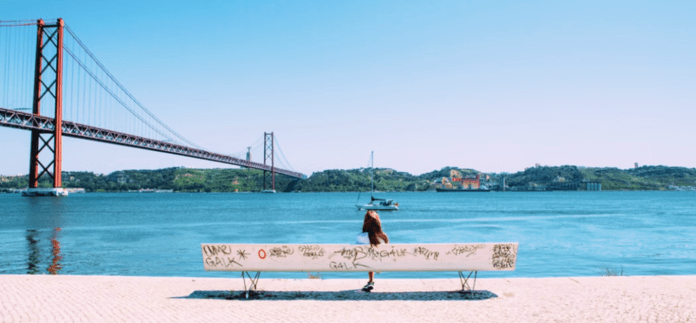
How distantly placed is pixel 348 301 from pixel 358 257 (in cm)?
55

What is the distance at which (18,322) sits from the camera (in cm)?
548

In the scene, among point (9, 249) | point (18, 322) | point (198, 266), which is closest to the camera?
point (18, 322)

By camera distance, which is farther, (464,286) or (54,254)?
(54,254)

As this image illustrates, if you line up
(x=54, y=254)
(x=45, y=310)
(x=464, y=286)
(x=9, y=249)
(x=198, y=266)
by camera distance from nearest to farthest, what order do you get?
(x=45, y=310) → (x=464, y=286) → (x=198, y=266) → (x=54, y=254) → (x=9, y=249)

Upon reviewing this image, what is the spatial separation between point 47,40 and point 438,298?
218 feet

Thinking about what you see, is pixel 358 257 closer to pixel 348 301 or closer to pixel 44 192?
pixel 348 301

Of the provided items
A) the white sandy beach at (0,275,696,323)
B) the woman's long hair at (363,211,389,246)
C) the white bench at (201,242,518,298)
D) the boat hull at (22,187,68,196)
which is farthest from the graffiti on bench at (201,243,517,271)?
the boat hull at (22,187,68,196)

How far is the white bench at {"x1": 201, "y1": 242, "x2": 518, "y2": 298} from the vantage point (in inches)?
265

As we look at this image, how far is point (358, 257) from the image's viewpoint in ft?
22.2

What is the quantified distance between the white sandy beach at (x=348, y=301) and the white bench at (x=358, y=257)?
38 cm

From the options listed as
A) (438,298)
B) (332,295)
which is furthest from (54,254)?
(438,298)

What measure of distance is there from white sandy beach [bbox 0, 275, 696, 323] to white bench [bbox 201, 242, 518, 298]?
0.38m

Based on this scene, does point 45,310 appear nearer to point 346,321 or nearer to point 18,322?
point 18,322

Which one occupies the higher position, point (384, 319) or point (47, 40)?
point (47, 40)
